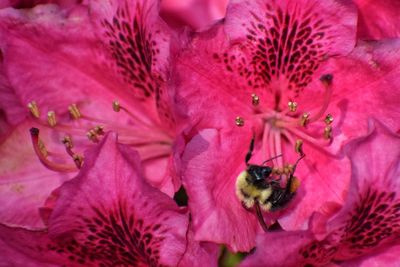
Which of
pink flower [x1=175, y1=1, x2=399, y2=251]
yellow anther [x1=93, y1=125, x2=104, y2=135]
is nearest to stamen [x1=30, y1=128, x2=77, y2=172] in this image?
yellow anther [x1=93, y1=125, x2=104, y2=135]

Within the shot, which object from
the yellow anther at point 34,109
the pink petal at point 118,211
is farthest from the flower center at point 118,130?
the pink petal at point 118,211

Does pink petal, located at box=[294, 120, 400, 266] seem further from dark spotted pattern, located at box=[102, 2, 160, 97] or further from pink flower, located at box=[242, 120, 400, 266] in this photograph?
dark spotted pattern, located at box=[102, 2, 160, 97]

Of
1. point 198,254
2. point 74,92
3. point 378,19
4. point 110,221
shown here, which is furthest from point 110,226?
point 378,19

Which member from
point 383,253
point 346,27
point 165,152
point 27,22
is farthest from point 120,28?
point 383,253

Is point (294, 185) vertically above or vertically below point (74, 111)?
above

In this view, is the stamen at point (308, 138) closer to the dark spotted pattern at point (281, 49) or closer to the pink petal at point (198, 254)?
the dark spotted pattern at point (281, 49)

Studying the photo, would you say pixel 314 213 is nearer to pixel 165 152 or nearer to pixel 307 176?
pixel 307 176

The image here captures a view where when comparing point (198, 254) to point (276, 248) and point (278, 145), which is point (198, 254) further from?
point (278, 145)

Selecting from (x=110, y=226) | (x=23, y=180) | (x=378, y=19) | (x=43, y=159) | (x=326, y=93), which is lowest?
(x=23, y=180)
